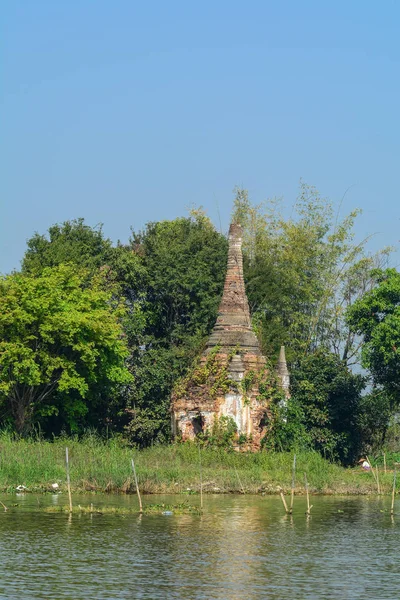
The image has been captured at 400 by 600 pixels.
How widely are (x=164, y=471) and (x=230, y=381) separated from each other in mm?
7508

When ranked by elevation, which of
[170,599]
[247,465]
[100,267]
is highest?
[100,267]

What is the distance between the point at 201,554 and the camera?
76.5ft

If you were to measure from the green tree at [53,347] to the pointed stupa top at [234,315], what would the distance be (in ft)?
13.9

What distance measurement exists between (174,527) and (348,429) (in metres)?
22.4

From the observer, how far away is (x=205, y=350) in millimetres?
44031

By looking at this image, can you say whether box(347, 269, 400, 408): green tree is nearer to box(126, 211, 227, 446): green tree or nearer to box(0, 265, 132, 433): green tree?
box(126, 211, 227, 446): green tree

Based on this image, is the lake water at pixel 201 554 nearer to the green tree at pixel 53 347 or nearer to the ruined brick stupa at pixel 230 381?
the ruined brick stupa at pixel 230 381

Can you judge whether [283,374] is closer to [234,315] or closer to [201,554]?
[234,315]

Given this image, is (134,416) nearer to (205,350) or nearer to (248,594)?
(205,350)

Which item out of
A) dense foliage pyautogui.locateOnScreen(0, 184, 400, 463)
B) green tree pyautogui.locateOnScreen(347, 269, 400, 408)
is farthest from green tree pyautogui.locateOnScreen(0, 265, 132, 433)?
green tree pyautogui.locateOnScreen(347, 269, 400, 408)

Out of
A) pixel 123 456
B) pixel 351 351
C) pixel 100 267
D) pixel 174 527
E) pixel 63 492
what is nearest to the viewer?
pixel 174 527

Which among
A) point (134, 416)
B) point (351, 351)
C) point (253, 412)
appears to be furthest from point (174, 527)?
point (351, 351)

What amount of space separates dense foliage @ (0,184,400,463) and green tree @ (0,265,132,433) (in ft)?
0.18

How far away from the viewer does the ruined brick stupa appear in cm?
4225
